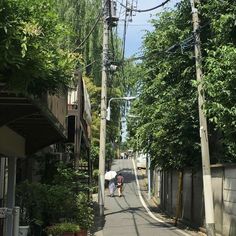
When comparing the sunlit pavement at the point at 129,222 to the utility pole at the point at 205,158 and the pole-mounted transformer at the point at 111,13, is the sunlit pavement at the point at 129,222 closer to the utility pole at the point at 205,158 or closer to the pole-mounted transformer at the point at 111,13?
the utility pole at the point at 205,158

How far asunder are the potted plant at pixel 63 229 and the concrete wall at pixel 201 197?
4551 mm

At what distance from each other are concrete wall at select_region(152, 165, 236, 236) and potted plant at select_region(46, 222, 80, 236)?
4551mm

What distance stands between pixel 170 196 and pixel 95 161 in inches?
694

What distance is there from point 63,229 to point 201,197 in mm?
8440

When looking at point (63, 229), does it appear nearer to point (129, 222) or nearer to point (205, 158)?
point (205, 158)

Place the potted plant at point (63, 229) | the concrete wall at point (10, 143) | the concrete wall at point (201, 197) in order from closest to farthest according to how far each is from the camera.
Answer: the concrete wall at point (10, 143) → the potted plant at point (63, 229) → the concrete wall at point (201, 197)

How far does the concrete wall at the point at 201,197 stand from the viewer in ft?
52.7

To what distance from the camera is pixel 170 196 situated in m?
29.1

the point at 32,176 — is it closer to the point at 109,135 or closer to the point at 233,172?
the point at 233,172

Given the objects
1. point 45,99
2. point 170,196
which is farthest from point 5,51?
point 170,196

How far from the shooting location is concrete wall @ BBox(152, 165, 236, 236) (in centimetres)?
1607

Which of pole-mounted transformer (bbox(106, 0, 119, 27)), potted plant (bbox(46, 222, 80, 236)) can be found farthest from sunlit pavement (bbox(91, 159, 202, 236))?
pole-mounted transformer (bbox(106, 0, 119, 27))

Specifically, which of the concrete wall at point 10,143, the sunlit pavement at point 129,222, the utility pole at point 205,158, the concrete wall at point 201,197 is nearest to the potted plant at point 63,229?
the concrete wall at point 10,143

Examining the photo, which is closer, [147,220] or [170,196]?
[147,220]
